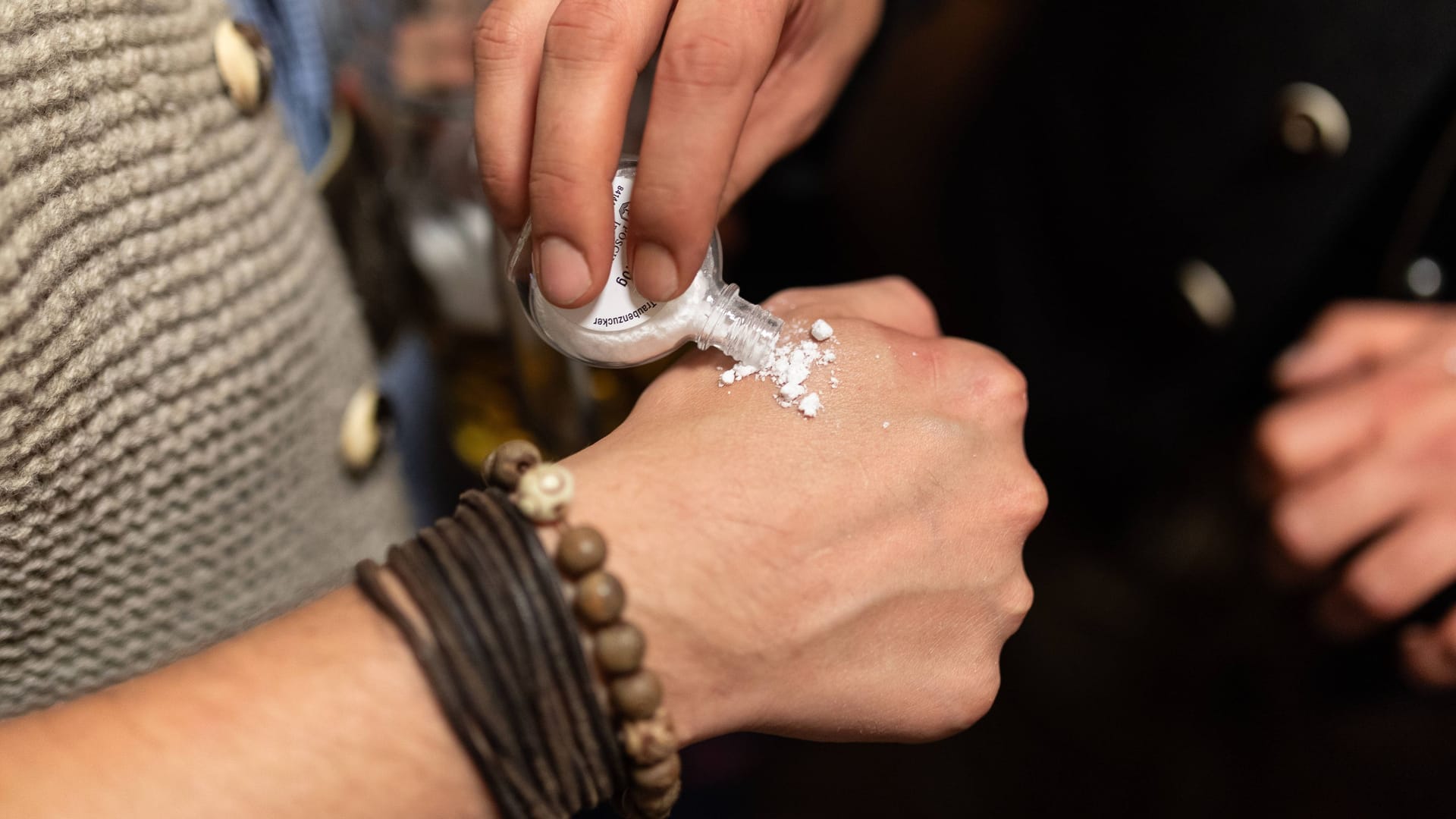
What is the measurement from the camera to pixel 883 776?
1.32 m

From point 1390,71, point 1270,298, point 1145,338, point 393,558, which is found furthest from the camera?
point 1145,338

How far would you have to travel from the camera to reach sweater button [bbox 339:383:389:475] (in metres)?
0.72

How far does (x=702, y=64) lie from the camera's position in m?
0.49

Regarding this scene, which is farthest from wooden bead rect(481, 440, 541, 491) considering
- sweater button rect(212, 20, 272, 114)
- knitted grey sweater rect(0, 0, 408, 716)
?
sweater button rect(212, 20, 272, 114)

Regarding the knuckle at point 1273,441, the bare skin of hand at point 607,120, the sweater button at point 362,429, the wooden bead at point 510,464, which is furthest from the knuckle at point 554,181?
the knuckle at point 1273,441

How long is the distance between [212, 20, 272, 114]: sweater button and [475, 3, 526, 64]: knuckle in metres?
0.17

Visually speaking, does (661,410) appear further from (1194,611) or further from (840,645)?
(1194,611)

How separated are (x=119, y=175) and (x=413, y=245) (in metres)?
0.49

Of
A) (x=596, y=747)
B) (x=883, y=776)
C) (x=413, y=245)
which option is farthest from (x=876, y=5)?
(x=883, y=776)

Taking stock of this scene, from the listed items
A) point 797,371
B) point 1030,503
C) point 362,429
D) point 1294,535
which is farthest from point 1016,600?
point 362,429

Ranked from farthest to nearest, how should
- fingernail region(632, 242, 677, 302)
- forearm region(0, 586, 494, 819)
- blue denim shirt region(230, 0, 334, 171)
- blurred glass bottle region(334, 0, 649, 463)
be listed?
blurred glass bottle region(334, 0, 649, 463) → blue denim shirt region(230, 0, 334, 171) → fingernail region(632, 242, 677, 302) → forearm region(0, 586, 494, 819)

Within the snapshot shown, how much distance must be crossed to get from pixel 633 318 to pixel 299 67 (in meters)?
0.52

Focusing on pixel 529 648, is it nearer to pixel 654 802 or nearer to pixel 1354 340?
pixel 654 802

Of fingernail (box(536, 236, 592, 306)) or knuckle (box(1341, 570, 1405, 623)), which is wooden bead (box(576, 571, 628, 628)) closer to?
fingernail (box(536, 236, 592, 306))
